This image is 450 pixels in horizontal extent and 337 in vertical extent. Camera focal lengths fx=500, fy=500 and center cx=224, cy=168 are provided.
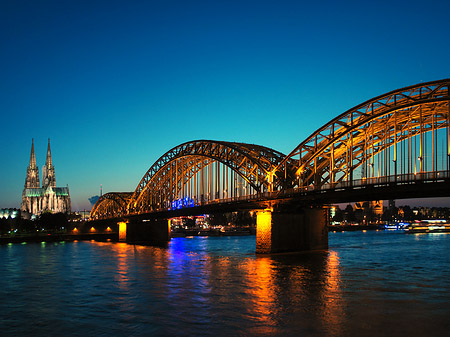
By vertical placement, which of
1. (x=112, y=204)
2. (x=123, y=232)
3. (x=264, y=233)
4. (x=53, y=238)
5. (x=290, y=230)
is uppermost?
(x=112, y=204)

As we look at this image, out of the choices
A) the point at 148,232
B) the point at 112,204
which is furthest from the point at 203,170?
the point at 112,204

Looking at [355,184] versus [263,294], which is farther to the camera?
[355,184]

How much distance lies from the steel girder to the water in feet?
317

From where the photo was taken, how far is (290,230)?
6819cm

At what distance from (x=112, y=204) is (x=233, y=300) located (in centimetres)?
14931

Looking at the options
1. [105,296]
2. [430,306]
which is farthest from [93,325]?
[430,306]

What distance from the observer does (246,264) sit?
57719 mm

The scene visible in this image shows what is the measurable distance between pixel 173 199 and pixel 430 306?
93.1 metres

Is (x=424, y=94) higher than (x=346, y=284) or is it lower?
higher

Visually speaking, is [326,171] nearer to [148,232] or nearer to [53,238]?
[148,232]

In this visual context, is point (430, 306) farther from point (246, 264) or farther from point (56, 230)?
point (56, 230)

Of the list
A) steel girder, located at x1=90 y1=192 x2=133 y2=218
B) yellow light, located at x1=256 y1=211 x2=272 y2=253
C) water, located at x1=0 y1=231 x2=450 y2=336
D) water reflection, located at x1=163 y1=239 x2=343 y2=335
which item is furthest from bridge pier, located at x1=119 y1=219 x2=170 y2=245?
water, located at x1=0 y1=231 x2=450 y2=336

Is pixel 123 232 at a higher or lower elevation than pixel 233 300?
lower

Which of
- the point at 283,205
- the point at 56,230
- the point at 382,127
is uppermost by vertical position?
the point at 382,127
